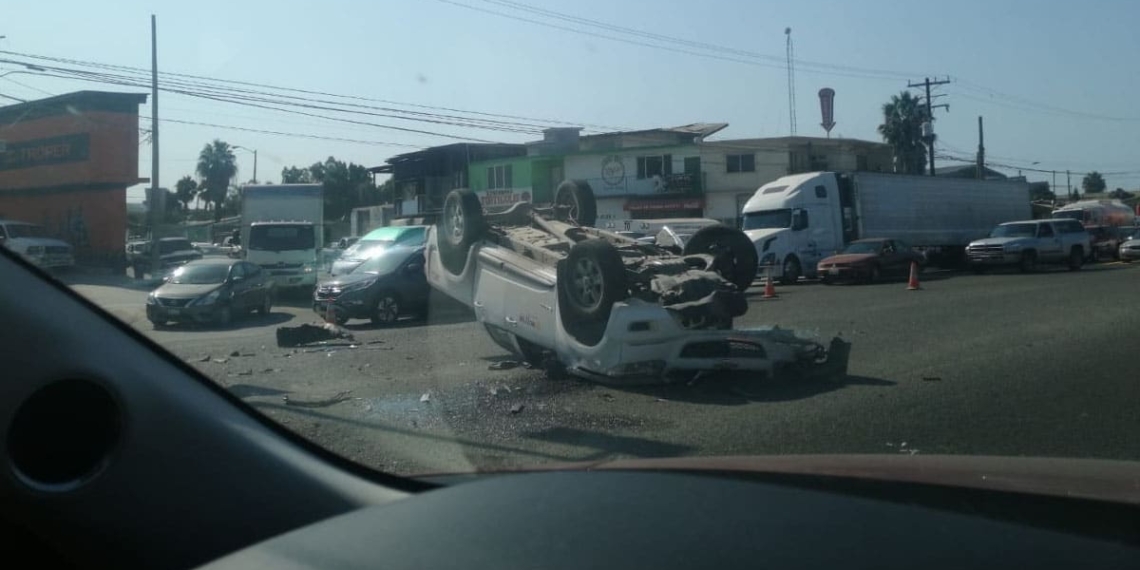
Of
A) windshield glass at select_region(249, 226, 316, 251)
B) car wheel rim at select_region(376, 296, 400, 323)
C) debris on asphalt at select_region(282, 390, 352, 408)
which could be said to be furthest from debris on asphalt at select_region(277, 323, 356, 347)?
windshield glass at select_region(249, 226, 316, 251)

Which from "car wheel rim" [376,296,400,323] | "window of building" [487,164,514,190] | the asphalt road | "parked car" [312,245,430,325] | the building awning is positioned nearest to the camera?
the asphalt road

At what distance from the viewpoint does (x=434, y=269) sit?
13.4 m

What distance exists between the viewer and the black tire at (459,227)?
12398mm

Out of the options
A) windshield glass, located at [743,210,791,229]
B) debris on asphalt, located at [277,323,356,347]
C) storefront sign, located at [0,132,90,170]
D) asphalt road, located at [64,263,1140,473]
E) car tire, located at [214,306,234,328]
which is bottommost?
asphalt road, located at [64,263,1140,473]

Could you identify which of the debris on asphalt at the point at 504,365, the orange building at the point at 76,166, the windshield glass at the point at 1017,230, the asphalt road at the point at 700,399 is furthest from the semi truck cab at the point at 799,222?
the orange building at the point at 76,166

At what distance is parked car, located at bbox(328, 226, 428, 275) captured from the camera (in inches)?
877

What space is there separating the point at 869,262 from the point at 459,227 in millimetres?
19520

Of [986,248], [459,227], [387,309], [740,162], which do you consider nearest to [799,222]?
[986,248]

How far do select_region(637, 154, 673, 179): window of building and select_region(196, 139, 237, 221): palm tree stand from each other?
23.4 meters

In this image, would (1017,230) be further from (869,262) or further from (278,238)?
(278,238)

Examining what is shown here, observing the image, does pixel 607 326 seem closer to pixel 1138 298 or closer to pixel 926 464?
pixel 926 464

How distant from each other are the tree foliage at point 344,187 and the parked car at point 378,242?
15816mm

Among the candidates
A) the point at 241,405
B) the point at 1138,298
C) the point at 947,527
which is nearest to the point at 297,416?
the point at 241,405

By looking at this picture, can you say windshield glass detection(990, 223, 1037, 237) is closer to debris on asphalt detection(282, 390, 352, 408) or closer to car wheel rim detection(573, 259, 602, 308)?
car wheel rim detection(573, 259, 602, 308)
